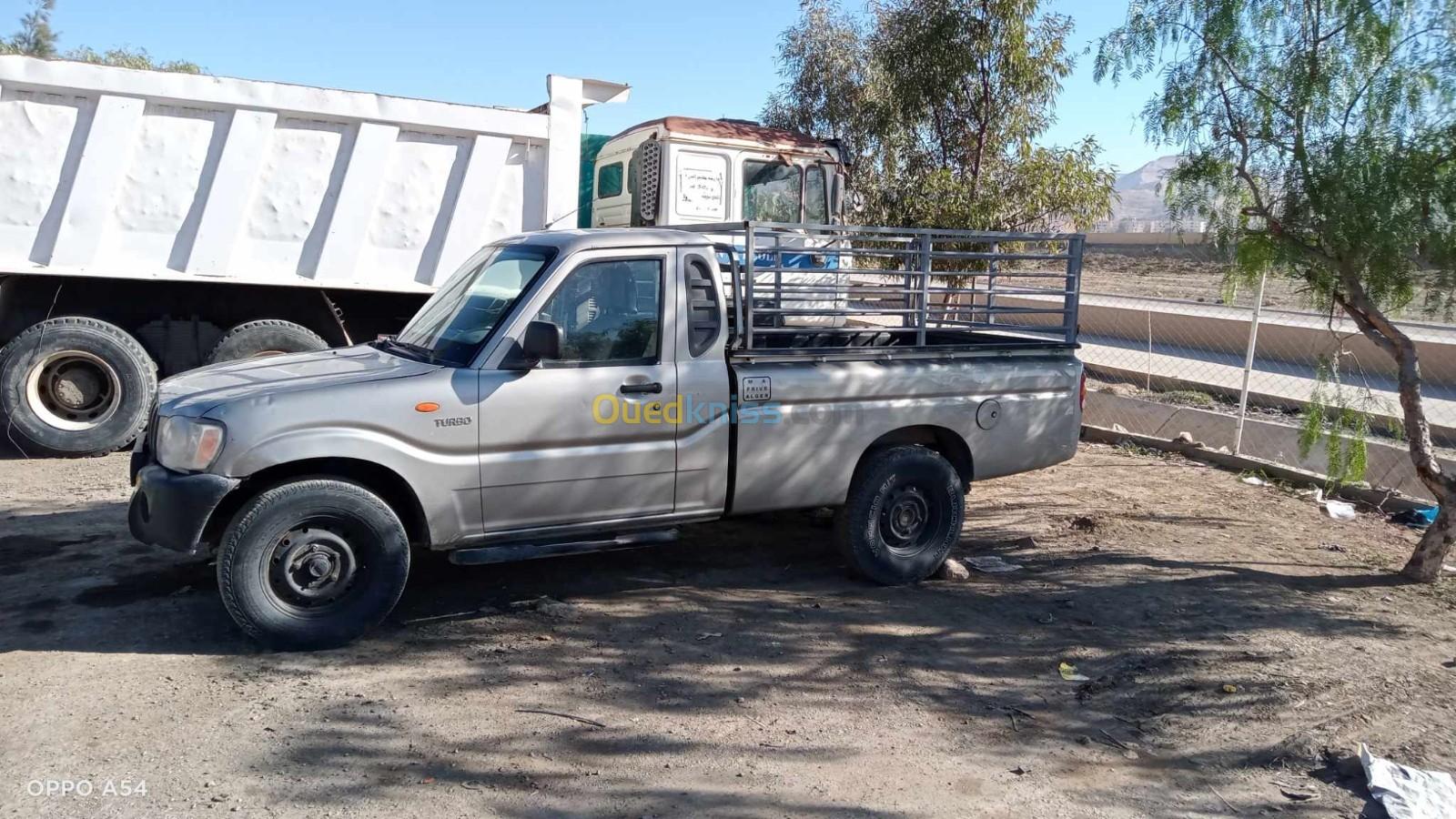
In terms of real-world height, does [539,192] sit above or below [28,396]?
above

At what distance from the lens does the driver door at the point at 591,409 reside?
5.16m

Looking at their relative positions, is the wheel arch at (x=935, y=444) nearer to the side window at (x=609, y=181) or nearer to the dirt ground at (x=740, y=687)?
the dirt ground at (x=740, y=687)

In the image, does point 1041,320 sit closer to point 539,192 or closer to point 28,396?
point 539,192

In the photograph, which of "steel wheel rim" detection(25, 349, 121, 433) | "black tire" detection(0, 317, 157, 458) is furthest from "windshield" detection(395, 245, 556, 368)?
"steel wheel rim" detection(25, 349, 121, 433)

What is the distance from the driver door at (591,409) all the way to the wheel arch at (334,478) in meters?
0.35

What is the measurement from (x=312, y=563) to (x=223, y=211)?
508 centimetres

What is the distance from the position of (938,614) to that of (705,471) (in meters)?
1.44

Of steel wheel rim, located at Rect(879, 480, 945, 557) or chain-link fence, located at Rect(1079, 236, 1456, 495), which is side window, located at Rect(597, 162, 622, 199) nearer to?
chain-link fence, located at Rect(1079, 236, 1456, 495)

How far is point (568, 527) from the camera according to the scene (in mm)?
5387

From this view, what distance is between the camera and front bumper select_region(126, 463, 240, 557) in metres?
4.70

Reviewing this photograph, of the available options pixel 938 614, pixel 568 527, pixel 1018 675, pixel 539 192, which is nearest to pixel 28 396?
pixel 539 192

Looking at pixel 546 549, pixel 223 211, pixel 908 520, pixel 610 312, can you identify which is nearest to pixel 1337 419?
pixel 908 520

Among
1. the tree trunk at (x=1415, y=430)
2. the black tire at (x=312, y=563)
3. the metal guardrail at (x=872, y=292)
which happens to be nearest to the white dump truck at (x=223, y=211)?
the metal guardrail at (x=872, y=292)

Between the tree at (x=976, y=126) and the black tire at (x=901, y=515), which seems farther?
the tree at (x=976, y=126)
